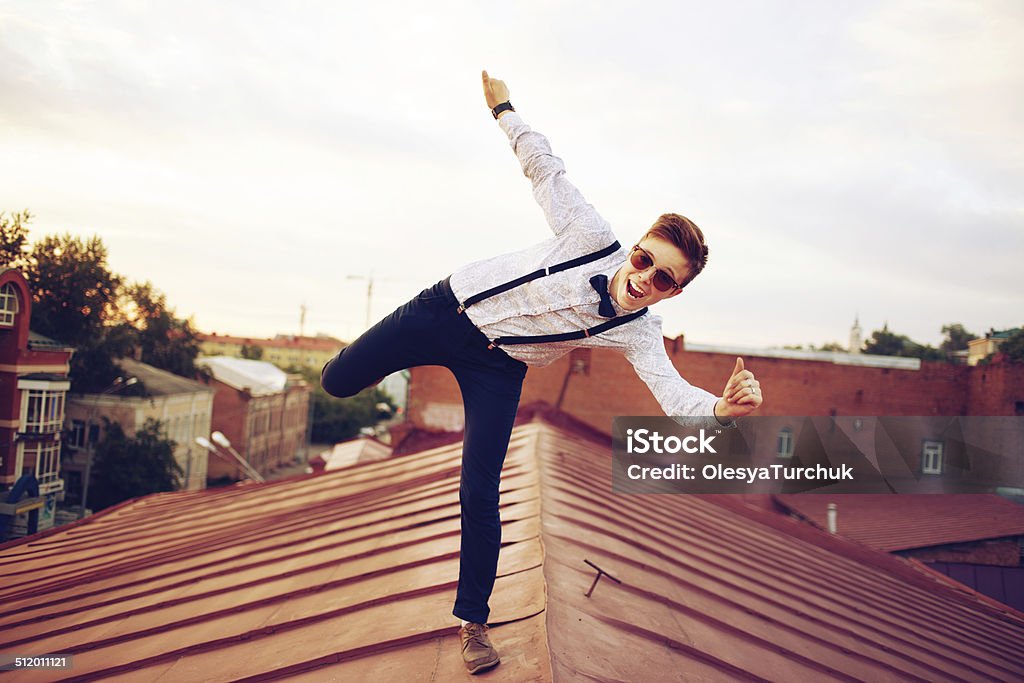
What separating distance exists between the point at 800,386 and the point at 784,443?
5.07 feet

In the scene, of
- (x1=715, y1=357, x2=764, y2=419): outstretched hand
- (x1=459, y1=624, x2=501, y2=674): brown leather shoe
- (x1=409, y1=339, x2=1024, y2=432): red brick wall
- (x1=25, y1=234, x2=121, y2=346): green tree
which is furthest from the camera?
(x1=25, y1=234, x2=121, y2=346): green tree

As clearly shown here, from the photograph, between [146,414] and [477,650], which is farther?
[146,414]

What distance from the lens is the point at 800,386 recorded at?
1739cm

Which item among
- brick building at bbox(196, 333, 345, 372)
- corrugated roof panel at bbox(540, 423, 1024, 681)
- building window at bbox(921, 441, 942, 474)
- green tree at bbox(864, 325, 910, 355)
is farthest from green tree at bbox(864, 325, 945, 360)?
brick building at bbox(196, 333, 345, 372)

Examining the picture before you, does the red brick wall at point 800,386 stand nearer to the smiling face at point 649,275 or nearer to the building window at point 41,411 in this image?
the building window at point 41,411

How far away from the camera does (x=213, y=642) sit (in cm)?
276

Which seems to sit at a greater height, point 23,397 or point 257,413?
point 23,397

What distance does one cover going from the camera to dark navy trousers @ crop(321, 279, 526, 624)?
2.20 metres

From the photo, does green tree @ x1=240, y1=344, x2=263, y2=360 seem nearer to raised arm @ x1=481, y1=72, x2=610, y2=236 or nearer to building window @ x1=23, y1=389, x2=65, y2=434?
building window @ x1=23, y1=389, x2=65, y2=434

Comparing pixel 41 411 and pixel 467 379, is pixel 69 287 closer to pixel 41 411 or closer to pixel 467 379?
pixel 41 411

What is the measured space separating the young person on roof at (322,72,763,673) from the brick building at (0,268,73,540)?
30.9 feet

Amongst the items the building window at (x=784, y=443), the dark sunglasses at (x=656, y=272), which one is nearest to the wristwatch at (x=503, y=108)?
the dark sunglasses at (x=656, y=272)

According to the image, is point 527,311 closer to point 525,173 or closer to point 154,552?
point 525,173

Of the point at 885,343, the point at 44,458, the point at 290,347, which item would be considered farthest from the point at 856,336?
the point at 290,347
